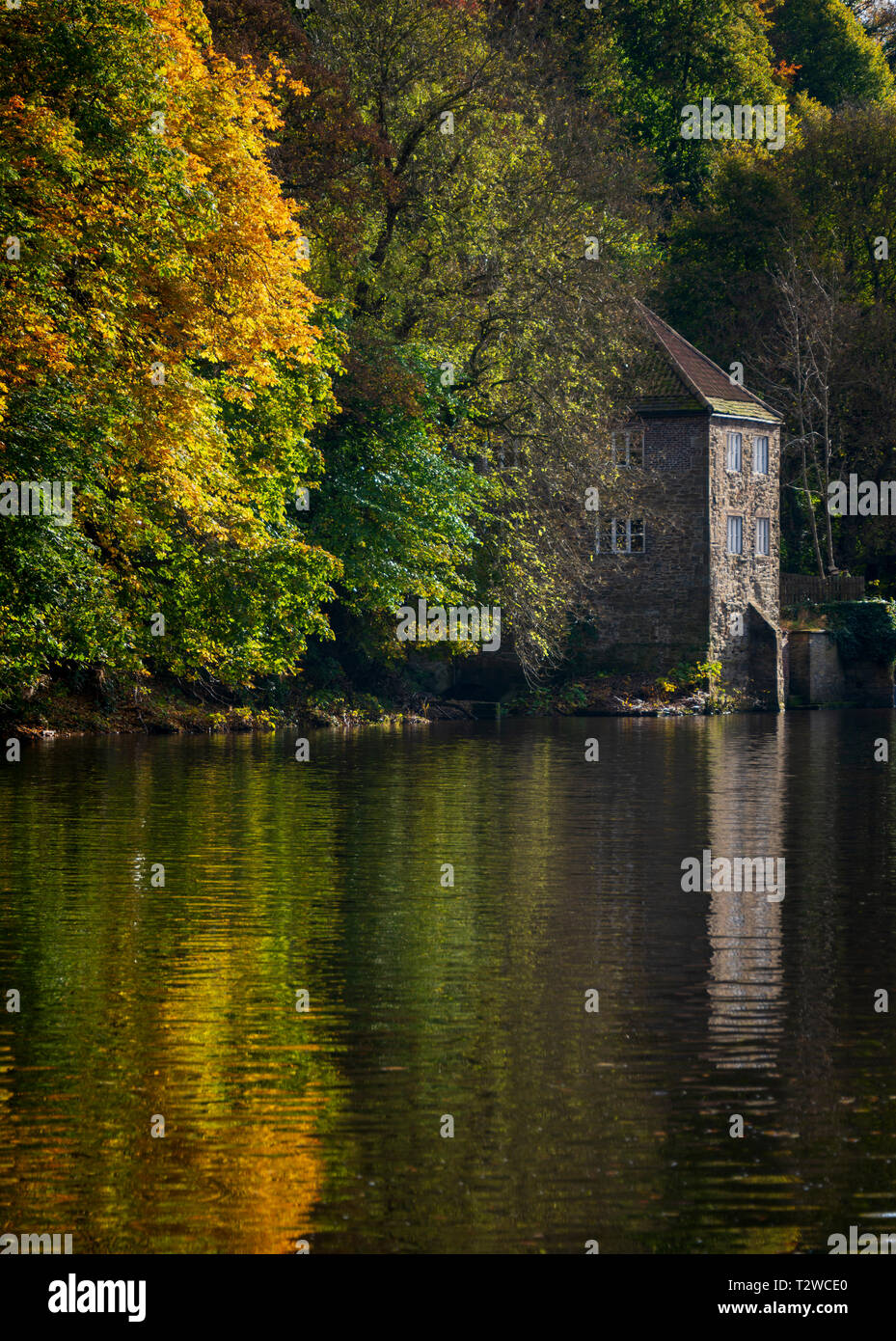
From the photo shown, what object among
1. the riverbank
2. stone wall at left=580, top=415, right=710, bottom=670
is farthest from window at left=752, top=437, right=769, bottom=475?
the riverbank

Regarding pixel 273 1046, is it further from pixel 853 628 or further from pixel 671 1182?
pixel 853 628

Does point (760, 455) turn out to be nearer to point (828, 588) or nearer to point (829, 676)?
point (828, 588)

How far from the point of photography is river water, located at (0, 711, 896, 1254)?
293 inches

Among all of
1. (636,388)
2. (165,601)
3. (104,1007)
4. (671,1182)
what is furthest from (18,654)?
(636,388)

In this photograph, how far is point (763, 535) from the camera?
6406 cm

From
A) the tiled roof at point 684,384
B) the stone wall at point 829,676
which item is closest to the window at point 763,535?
the stone wall at point 829,676

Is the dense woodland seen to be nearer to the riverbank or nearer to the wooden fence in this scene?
the riverbank

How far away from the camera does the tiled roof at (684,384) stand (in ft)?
196

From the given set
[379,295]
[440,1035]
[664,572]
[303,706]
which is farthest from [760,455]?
[440,1035]

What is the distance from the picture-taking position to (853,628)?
6450 cm

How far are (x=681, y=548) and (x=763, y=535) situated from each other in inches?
202

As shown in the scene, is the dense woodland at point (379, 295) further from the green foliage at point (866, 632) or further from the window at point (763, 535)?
the window at point (763, 535)

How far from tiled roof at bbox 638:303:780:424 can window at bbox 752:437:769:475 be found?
0.78 meters

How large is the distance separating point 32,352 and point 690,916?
16.0 m
